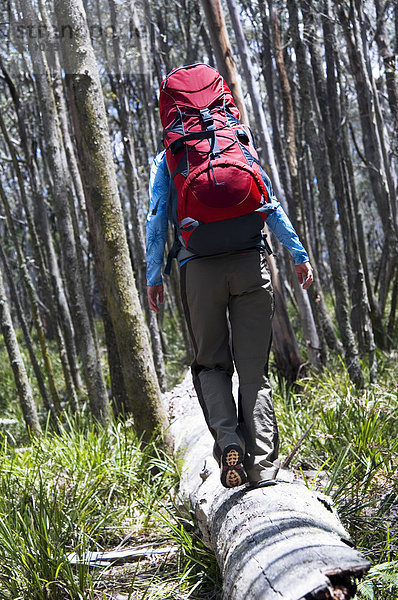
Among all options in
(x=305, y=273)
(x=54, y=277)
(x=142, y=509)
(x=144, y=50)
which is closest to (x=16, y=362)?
(x=142, y=509)

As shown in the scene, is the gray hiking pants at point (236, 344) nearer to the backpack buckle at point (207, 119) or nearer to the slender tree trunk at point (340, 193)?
the backpack buckle at point (207, 119)

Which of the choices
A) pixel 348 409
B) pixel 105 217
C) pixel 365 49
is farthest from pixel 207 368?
pixel 365 49

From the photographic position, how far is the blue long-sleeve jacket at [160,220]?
311 centimetres

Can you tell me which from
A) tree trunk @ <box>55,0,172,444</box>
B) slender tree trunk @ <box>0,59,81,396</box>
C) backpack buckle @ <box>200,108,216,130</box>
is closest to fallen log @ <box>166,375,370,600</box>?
tree trunk @ <box>55,0,172,444</box>

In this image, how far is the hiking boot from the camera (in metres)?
2.79

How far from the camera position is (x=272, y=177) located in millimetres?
6418

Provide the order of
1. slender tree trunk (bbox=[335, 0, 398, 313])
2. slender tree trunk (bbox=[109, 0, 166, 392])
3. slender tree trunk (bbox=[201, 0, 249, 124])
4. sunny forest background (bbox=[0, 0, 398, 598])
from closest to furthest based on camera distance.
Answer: sunny forest background (bbox=[0, 0, 398, 598]) < slender tree trunk (bbox=[201, 0, 249, 124]) < slender tree trunk (bbox=[335, 0, 398, 313]) < slender tree trunk (bbox=[109, 0, 166, 392])

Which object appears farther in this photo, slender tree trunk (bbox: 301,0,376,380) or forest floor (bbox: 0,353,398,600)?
slender tree trunk (bbox: 301,0,376,380)

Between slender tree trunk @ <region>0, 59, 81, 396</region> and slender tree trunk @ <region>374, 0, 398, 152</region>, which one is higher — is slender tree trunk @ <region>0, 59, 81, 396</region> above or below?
below

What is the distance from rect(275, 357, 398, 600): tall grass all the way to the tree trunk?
46.5 inches

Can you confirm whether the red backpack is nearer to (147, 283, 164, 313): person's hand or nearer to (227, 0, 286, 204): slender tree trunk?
(147, 283, 164, 313): person's hand

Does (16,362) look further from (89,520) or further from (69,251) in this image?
(89,520)

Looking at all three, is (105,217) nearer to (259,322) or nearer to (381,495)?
(259,322)

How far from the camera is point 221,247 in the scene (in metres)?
2.82
